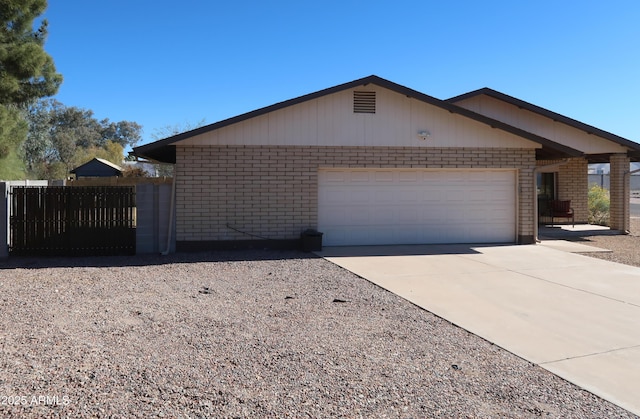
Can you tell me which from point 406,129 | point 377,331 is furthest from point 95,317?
point 406,129

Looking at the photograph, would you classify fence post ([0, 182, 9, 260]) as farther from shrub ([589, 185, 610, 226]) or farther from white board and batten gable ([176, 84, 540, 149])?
shrub ([589, 185, 610, 226])

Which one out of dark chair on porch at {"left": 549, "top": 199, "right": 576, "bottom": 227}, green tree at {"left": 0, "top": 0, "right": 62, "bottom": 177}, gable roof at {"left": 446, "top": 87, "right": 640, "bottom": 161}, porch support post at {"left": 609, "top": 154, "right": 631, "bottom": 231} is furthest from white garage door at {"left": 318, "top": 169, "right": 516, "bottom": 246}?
green tree at {"left": 0, "top": 0, "right": 62, "bottom": 177}

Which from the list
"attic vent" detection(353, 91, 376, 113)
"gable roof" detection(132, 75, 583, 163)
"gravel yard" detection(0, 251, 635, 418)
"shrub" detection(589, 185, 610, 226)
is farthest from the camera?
"shrub" detection(589, 185, 610, 226)

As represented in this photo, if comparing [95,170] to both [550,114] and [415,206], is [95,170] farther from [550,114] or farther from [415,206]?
[550,114]

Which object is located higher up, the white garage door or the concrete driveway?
the white garage door

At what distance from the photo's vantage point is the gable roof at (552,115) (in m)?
16.6

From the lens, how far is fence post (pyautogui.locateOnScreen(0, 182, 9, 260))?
35.9ft

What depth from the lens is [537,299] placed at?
730 centimetres

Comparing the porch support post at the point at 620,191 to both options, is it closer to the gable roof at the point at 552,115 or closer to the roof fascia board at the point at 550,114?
the gable roof at the point at 552,115

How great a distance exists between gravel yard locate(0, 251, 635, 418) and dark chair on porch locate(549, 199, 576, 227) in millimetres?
13807

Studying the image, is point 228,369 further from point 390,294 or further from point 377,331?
point 390,294

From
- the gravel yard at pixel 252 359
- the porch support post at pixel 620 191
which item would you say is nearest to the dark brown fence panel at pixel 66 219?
the gravel yard at pixel 252 359

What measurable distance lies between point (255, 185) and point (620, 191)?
42.7 feet

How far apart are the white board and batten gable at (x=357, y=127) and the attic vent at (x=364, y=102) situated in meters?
0.08
